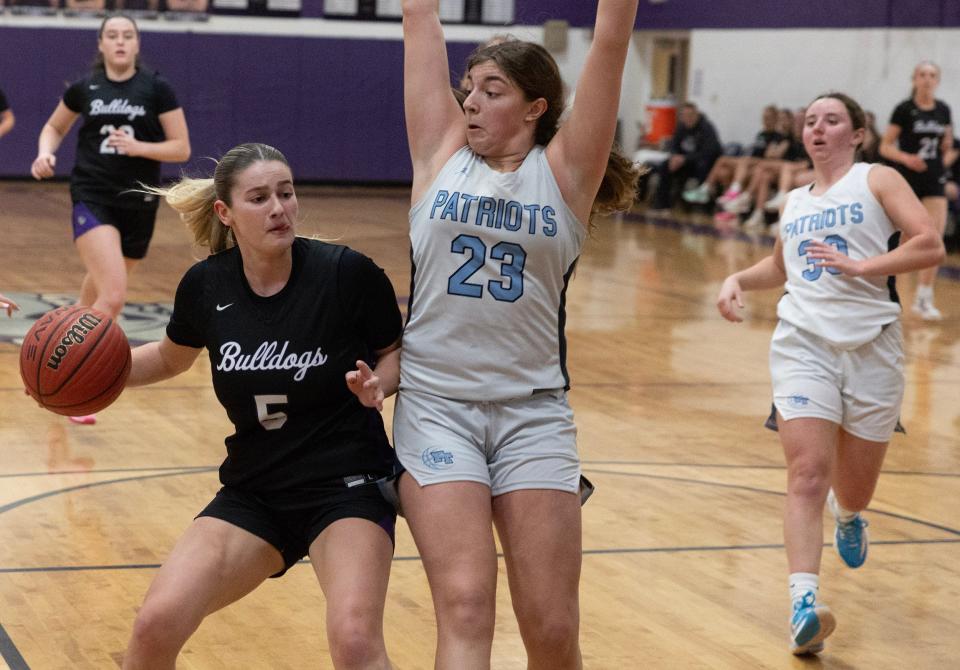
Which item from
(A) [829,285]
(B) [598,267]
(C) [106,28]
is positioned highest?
(C) [106,28]

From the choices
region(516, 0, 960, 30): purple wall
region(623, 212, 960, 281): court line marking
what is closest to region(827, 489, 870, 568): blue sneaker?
region(623, 212, 960, 281): court line marking

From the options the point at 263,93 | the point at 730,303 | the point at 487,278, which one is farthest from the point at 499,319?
the point at 263,93

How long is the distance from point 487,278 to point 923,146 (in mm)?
9145

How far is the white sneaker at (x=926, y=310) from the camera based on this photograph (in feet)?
36.7

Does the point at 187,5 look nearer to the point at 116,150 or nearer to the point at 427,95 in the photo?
the point at 116,150

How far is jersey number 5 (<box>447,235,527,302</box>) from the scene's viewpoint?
3273mm

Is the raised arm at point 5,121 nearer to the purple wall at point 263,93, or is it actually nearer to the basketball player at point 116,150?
the basketball player at point 116,150

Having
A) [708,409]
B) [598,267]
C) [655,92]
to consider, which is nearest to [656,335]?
[708,409]

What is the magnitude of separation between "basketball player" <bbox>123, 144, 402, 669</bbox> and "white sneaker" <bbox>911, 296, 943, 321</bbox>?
847cm

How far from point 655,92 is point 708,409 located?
15060 mm

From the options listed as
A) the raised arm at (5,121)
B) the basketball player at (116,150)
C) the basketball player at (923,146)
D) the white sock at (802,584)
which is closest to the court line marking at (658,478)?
the white sock at (802,584)

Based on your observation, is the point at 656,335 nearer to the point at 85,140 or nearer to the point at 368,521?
the point at 85,140

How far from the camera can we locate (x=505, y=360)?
3.30m

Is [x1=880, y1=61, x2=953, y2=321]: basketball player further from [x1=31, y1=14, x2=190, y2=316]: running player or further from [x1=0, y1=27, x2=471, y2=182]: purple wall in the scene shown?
[x1=0, y1=27, x2=471, y2=182]: purple wall
